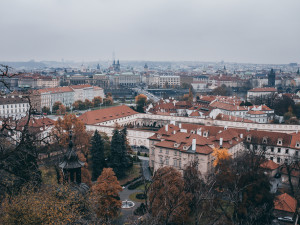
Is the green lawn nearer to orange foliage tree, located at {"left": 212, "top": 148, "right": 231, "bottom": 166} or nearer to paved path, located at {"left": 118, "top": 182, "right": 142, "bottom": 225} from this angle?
paved path, located at {"left": 118, "top": 182, "right": 142, "bottom": 225}

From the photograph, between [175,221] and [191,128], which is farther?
[191,128]

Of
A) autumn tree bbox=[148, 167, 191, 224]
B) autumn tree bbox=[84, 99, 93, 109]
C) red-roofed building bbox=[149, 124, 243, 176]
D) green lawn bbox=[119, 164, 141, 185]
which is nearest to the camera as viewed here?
autumn tree bbox=[148, 167, 191, 224]

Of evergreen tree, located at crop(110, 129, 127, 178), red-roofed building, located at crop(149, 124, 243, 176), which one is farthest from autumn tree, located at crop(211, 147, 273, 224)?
evergreen tree, located at crop(110, 129, 127, 178)

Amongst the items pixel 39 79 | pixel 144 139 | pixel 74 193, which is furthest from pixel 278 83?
pixel 74 193

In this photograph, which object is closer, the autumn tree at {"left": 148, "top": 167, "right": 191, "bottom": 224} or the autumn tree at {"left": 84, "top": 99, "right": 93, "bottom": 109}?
the autumn tree at {"left": 148, "top": 167, "right": 191, "bottom": 224}

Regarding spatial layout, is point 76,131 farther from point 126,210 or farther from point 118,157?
point 126,210

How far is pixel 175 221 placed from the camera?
23.8m

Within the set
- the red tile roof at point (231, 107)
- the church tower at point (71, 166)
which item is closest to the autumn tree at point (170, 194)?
the church tower at point (71, 166)

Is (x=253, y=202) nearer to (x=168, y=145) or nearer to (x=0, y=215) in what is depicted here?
(x=168, y=145)

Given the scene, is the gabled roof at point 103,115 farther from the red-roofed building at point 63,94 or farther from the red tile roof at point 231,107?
the red-roofed building at point 63,94

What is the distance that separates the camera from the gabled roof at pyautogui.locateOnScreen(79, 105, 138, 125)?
177 feet

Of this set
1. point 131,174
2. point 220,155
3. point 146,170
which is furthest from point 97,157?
point 220,155

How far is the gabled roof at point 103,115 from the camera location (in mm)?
53812

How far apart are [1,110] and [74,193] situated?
2629 inches
